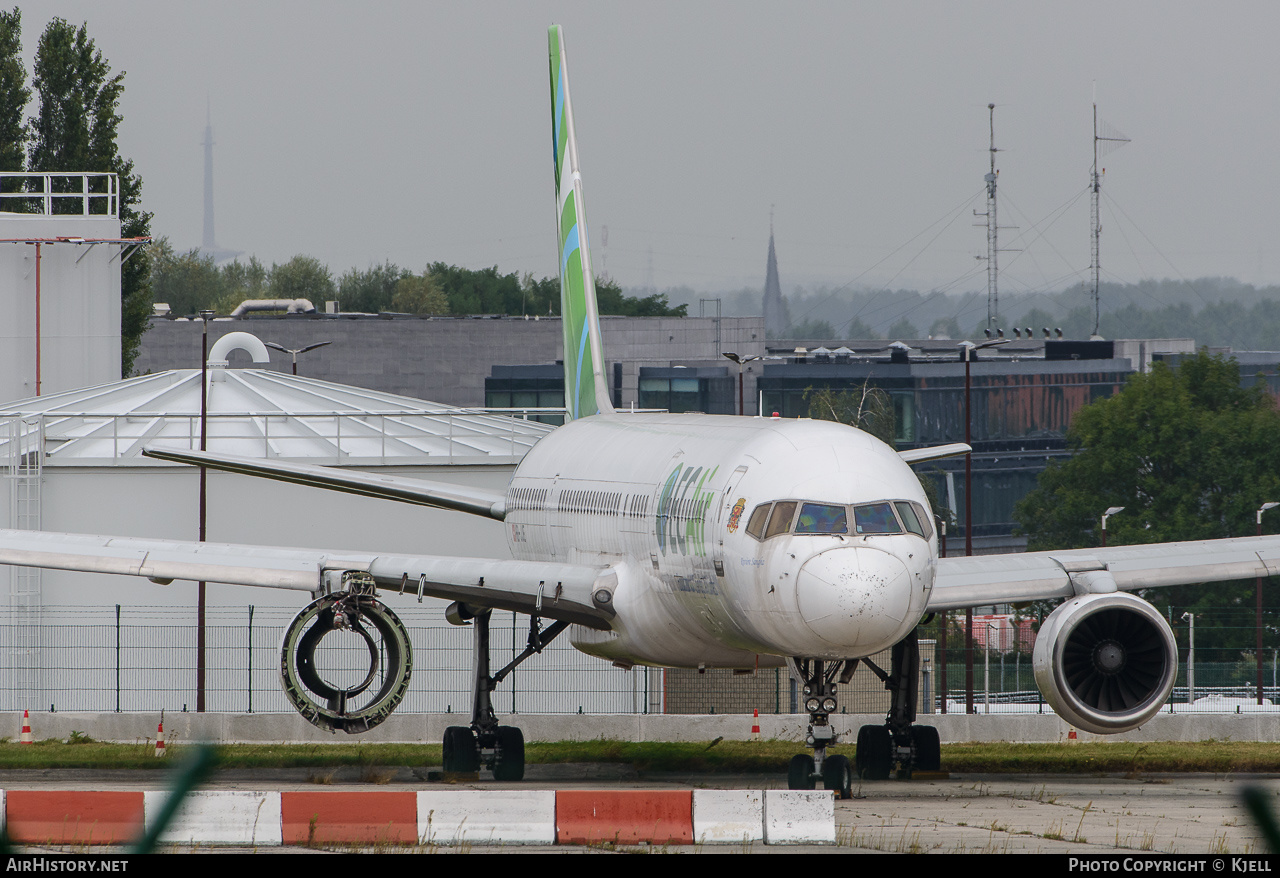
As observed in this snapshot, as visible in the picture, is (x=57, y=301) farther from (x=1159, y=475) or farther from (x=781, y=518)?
(x=1159, y=475)

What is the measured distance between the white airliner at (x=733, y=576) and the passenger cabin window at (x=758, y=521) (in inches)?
1.5

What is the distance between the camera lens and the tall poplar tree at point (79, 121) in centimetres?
7425

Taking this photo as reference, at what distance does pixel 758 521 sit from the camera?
734 inches

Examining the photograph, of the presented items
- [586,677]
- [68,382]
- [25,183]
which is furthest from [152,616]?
[25,183]

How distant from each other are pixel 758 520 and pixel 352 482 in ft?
31.3

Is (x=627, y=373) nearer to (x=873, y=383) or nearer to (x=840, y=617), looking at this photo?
(x=873, y=383)

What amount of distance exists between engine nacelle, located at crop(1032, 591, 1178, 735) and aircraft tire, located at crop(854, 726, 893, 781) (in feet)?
10.9

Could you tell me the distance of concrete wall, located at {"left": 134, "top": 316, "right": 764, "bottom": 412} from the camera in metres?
120

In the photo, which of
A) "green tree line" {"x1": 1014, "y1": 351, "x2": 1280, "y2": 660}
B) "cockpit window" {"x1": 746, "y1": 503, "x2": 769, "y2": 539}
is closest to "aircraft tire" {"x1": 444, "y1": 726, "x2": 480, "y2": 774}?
"cockpit window" {"x1": 746, "y1": 503, "x2": 769, "y2": 539}

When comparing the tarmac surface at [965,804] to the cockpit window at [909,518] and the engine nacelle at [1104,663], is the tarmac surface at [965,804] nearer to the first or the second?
the engine nacelle at [1104,663]

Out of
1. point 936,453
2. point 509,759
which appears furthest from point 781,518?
point 936,453

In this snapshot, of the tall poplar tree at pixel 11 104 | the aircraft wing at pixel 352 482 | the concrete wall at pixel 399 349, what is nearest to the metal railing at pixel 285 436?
the aircraft wing at pixel 352 482

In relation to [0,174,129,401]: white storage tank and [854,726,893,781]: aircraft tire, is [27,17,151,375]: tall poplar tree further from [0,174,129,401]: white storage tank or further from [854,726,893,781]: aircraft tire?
[854,726,893,781]: aircraft tire

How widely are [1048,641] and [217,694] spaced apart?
69.7ft
